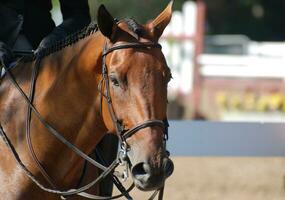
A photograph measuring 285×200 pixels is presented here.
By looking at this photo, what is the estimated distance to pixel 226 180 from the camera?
10.0 metres

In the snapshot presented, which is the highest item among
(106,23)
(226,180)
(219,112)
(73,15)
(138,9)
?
(106,23)

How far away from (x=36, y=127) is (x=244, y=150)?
4360mm

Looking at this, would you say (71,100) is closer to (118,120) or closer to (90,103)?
(90,103)

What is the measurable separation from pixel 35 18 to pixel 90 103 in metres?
1.28

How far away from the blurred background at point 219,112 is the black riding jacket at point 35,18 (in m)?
0.42

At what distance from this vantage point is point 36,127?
4.75 meters

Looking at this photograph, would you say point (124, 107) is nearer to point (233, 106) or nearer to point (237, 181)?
point (237, 181)

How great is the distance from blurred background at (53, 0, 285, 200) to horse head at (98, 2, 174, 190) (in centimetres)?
77

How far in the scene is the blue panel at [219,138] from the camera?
28.5 feet

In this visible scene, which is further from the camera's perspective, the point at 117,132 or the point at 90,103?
the point at 90,103

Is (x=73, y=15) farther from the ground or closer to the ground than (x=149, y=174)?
farther from the ground

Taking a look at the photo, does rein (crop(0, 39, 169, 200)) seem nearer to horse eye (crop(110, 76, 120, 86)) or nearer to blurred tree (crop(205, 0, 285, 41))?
horse eye (crop(110, 76, 120, 86))

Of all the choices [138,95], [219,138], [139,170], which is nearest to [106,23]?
[138,95]

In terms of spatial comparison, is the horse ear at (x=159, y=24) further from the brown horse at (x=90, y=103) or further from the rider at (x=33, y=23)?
the rider at (x=33, y=23)
